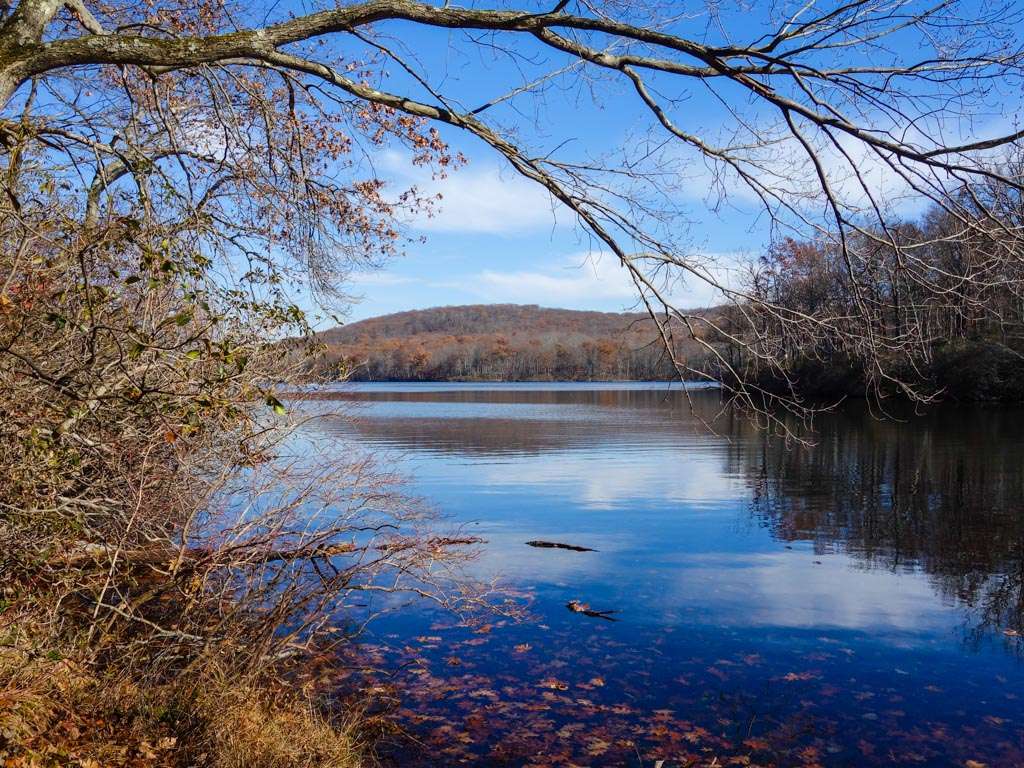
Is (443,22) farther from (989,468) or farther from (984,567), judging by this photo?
(989,468)

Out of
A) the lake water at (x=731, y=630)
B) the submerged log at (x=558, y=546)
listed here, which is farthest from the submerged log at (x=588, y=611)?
the submerged log at (x=558, y=546)

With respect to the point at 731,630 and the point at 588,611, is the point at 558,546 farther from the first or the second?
the point at 731,630

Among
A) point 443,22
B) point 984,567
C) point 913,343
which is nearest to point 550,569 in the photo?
point 984,567

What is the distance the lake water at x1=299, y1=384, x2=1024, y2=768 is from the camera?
22.4ft

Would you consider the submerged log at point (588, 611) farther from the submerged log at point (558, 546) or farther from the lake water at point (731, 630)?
the submerged log at point (558, 546)

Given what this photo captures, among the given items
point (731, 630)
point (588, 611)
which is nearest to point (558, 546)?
point (588, 611)

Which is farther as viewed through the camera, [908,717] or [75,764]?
[908,717]

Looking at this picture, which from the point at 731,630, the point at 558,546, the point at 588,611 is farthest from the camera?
the point at 558,546

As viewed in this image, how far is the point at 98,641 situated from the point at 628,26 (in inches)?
248

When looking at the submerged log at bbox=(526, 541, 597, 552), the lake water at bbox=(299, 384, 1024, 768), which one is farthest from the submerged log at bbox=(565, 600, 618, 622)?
the submerged log at bbox=(526, 541, 597, 552)

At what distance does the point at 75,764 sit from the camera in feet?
15.3

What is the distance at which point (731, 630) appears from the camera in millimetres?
9523

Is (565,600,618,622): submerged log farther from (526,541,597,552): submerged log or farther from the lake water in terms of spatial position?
(526,541,597,552): submerged log

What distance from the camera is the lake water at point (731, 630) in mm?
6820
